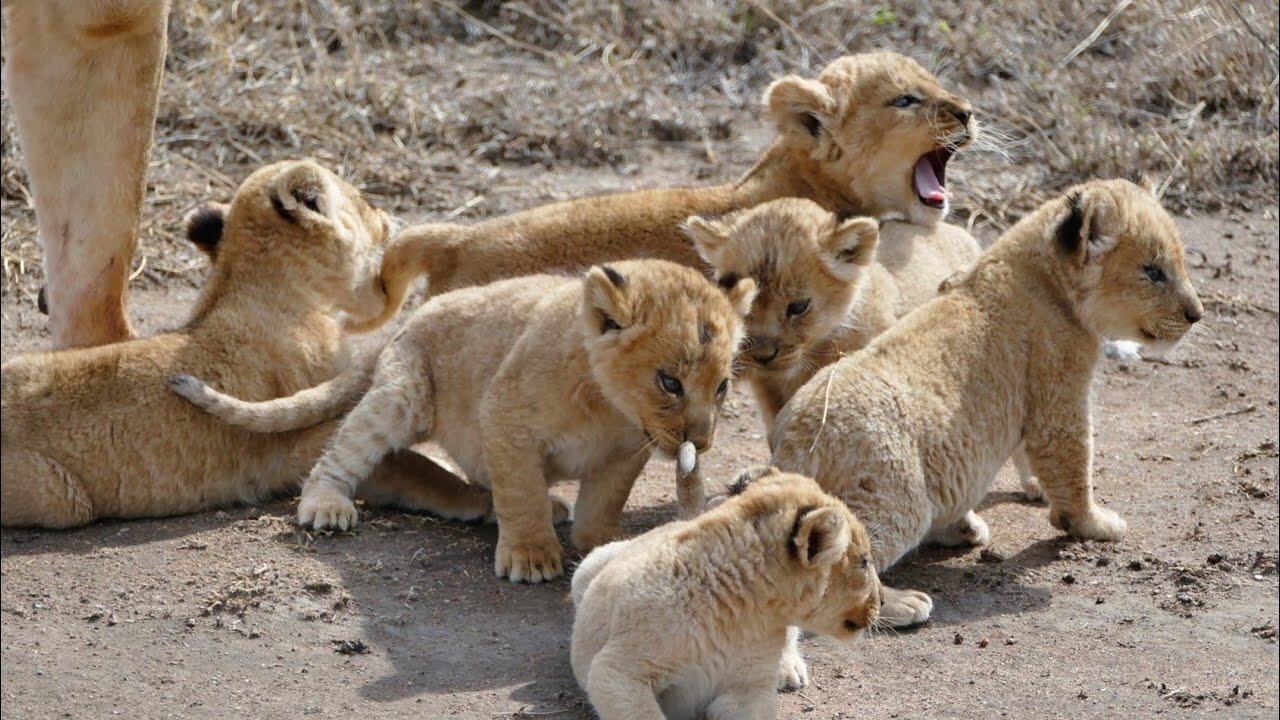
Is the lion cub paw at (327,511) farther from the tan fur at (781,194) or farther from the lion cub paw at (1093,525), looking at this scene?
the lion cub paw at (1093,525)

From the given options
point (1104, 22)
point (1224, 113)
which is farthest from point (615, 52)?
point (1224, 113)

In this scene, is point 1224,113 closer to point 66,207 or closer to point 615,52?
point 615,52

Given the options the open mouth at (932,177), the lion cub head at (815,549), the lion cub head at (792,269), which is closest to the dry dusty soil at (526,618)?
the lion cub head at (815,549)

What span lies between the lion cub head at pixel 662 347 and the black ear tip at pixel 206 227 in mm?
2207

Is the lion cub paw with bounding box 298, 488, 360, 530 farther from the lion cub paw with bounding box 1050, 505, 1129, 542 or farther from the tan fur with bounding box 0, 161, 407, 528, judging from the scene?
the lion cub paw with bounding box 1050, 505, 1129, 542

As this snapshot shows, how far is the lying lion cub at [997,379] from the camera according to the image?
6.11 metres

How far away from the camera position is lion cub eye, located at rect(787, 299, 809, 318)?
693 cm

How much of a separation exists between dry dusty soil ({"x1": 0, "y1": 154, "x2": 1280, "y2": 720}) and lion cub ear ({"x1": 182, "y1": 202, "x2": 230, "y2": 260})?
4.08ft

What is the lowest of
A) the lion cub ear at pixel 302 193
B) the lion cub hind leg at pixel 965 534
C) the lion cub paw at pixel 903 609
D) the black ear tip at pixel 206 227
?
the lion cub hind leg at pixel 965 534

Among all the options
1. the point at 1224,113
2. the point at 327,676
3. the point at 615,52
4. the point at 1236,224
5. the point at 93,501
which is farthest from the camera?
the point at 615,52

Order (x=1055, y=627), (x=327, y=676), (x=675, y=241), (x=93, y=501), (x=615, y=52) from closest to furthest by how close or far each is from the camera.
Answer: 1. (x=327, y=676)
2. (x=1055, y=627)
3. (x=93, y=501)
4. (x=675, y=241)
5. (x=615, y=52)

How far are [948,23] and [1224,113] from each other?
2.00 m

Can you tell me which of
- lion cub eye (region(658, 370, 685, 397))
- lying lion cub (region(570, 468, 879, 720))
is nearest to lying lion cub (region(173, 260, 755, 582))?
lion cub eye (region(658, 370, 685, 397))

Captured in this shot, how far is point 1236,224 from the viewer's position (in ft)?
32.4
